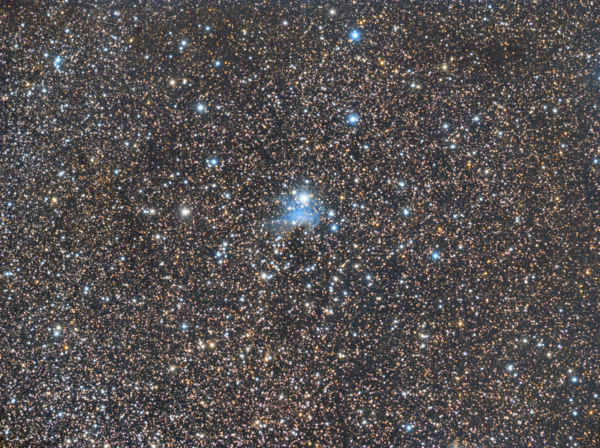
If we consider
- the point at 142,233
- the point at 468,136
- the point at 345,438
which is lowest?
the point at 345,438

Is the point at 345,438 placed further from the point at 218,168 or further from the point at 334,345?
the point at 218,168

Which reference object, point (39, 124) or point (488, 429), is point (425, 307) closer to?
point (488, 429)

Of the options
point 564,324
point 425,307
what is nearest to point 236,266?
point 425,307

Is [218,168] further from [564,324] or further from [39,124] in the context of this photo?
[564,324]

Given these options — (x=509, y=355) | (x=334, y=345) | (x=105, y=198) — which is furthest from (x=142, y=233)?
(x=509, y=355)

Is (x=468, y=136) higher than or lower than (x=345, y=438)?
higher

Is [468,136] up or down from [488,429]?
up

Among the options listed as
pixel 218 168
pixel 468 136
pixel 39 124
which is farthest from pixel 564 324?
pixel 39 124
